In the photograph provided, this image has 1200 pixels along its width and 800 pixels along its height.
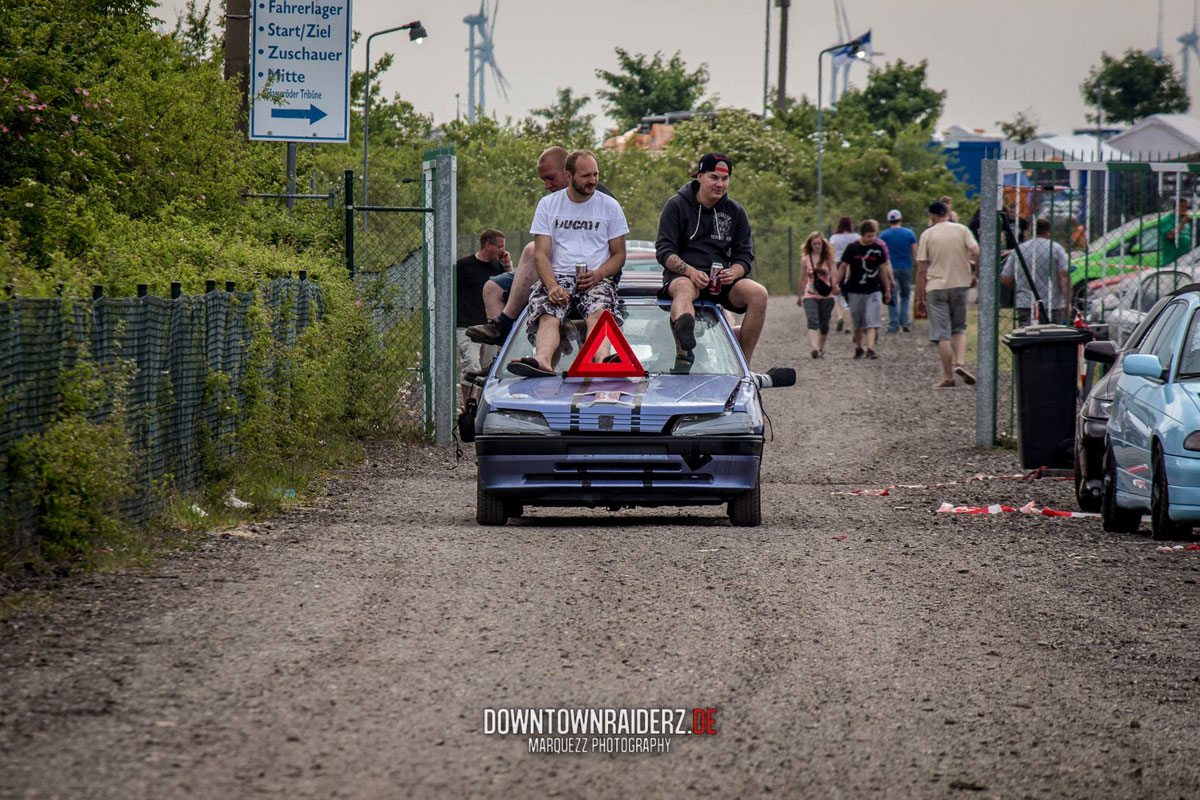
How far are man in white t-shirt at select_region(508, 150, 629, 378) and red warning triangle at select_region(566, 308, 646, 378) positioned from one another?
342 mm

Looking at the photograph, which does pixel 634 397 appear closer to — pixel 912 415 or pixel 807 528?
pixel 807 528

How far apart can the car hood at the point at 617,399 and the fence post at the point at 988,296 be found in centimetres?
544

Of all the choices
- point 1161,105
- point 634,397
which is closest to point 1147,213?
point 634,397

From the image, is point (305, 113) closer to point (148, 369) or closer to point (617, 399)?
point (617, 399)

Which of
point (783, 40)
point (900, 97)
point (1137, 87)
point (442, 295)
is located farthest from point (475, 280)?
point (1137, 87)

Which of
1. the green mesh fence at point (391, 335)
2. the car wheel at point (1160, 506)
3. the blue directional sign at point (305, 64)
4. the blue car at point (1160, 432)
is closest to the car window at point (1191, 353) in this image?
the blue car at point (1160, 432)

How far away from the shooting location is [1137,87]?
108375 mm

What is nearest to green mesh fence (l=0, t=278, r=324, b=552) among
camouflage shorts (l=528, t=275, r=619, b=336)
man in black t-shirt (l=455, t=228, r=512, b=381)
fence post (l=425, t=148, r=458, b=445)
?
camouflage shorts (l=528, t=275, r=619, b=336)

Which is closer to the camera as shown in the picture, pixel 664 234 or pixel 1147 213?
pixel 664 234

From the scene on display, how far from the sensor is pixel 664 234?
11680mm

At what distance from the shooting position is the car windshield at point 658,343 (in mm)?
11062

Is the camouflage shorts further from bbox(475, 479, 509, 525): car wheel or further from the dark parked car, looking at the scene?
the dark parked car

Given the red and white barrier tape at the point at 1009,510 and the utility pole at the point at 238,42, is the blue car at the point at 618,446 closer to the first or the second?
the red and white barrier tape at the point at 1009,510

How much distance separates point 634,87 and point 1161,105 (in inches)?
1608
